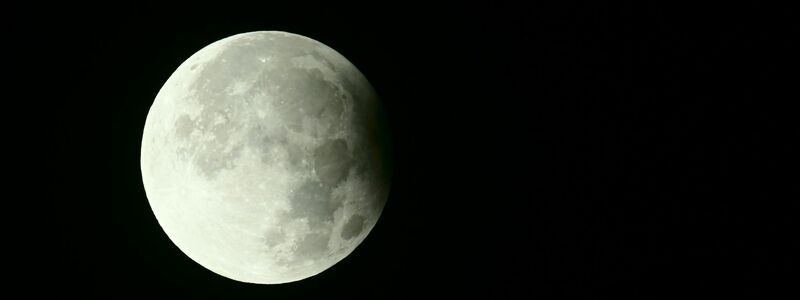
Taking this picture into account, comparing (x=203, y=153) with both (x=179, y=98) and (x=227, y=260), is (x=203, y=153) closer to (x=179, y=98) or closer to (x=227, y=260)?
(x=179, y=98)

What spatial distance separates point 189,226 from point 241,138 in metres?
0.63

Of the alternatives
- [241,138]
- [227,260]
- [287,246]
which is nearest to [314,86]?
[241,138]

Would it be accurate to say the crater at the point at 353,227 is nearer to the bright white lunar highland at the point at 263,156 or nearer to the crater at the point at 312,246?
the bright white lunar highland at the point at 263,156

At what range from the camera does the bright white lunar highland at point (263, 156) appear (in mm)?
2547

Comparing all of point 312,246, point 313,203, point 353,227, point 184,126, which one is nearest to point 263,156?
point 313,203

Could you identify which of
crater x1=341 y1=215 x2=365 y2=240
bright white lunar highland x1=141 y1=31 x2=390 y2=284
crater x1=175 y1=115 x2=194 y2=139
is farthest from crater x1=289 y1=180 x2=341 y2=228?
crater x1=175 y1=115 x2=194 y2=139

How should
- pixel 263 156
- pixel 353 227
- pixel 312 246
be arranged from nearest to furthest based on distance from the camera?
1. pixel 263 156
2. pixel 312 246
3. pixel 353 227

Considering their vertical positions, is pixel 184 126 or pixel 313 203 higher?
pixel 184 126

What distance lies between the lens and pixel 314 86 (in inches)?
106

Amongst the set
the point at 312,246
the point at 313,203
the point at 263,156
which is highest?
the point at 263,156

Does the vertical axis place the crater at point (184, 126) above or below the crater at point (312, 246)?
above

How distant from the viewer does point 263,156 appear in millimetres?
2527

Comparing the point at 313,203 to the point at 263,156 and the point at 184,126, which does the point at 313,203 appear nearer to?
the point at 263,156

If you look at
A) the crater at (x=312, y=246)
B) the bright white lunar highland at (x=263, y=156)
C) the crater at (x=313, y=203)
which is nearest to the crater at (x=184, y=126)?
the bright white lunar highland at (x=263, y=156)
